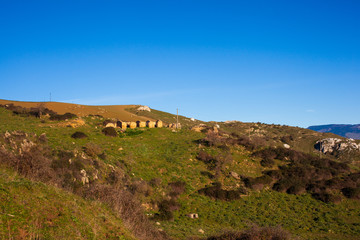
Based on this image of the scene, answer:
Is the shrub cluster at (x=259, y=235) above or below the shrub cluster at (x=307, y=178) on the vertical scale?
above

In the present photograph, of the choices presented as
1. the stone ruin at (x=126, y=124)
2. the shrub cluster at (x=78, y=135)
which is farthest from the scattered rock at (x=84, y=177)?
the stone ruin at (x=126, y=124)

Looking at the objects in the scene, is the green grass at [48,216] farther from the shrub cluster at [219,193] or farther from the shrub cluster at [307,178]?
the shrub cluster at [307,178]

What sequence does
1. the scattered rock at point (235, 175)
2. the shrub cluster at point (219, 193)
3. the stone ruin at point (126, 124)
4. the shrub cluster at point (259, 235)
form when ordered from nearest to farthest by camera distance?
the shrub cluster at point (259, 235) < the shrub cluster at point (219, 193) < the scattered rock at point (235, 175) < the stone ruin at point (126, 124)

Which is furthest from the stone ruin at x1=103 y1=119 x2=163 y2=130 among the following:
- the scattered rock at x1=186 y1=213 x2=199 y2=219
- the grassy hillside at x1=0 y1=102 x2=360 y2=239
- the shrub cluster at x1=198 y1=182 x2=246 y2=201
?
the scattered rock at x1=186 y1=213 x2=199 y2=219

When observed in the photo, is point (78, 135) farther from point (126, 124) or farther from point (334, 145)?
point (334, 145)

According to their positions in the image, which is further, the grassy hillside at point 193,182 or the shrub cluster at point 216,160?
the shrub cluster at point 216,160

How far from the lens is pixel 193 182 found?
3234 cm

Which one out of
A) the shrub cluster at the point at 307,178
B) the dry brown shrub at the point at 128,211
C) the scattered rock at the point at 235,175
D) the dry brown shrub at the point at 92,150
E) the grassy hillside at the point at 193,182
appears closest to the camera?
the dry brown shrub at the point at 128,211

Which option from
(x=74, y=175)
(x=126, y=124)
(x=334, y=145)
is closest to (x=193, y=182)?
(x=74, y=175)

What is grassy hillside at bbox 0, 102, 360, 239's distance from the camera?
24312mm

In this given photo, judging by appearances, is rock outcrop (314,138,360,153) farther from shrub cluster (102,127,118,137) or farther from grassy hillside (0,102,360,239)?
shrub cluster (102,127,118,137)

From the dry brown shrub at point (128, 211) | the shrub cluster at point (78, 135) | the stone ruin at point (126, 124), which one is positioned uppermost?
the stone ruin at point (126, 124)

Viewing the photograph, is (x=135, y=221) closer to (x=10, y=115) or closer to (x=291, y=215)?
(x=291, y=215)

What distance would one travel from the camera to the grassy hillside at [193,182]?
24312 mm
